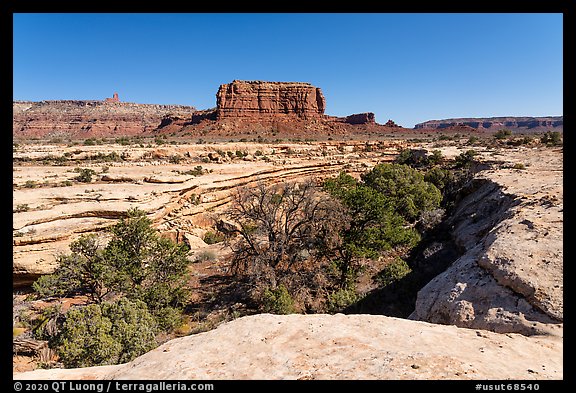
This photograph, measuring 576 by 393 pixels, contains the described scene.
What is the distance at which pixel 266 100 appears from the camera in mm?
82938

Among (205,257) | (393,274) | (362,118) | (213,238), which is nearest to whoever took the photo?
(393,274)

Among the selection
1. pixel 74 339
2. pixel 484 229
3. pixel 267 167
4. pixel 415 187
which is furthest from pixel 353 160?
pixel 74 339

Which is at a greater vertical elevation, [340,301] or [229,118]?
[229,118]

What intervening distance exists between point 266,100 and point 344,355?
84.5 meters

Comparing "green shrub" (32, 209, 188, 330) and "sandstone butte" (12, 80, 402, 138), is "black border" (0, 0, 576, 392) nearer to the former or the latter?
"green shrub" (32, 209, 188, 330)

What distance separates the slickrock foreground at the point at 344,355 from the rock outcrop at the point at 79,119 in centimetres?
9572

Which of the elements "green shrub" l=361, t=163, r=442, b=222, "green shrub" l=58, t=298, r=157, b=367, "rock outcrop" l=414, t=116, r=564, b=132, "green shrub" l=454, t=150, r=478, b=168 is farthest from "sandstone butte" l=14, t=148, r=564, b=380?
"rock outcrop" l=414, t=116, r=564, b=132

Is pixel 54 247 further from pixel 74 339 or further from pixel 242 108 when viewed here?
pixel 242 108

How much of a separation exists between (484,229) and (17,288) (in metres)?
16.0

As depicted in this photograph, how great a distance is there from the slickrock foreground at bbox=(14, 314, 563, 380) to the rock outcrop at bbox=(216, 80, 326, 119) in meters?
78.6

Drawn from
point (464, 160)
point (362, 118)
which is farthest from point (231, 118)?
point (464, 160)
